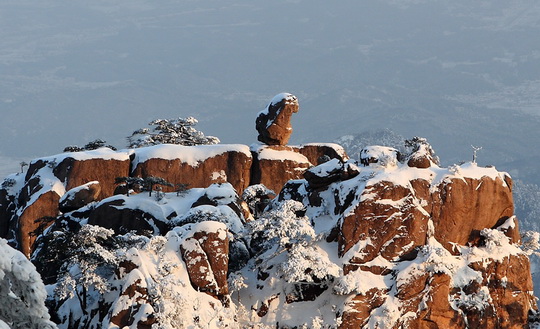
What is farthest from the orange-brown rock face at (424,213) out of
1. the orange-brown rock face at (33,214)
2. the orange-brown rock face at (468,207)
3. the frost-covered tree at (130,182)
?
the orange-brown rock face at (33,214)

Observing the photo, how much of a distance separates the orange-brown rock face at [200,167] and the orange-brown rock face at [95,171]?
144 cm

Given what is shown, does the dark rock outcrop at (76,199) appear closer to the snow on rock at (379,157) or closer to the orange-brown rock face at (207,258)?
the orange-brown rock face at (207,258)

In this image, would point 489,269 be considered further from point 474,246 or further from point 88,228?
point 88,228

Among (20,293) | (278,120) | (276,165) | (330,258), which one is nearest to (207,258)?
(330,258)

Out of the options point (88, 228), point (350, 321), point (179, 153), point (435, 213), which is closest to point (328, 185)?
point (435, 213)

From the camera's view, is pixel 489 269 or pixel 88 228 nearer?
pixel 88 228

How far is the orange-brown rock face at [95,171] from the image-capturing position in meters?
77.1

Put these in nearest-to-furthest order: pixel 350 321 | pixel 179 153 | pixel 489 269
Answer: pixel 350 321 < pixel 489 269 < pixel 179 153

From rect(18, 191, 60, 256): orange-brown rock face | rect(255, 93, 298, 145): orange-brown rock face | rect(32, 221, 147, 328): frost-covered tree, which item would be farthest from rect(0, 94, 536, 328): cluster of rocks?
rect(255, 93, 298, 145): orange-brown rock face

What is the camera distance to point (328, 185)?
6088cm

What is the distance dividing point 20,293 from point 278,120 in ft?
190

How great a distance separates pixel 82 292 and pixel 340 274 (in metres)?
15.2

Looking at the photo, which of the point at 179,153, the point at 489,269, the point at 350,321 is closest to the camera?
the point at 350,321

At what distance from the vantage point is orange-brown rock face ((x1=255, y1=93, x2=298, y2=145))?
81375 millimetres
